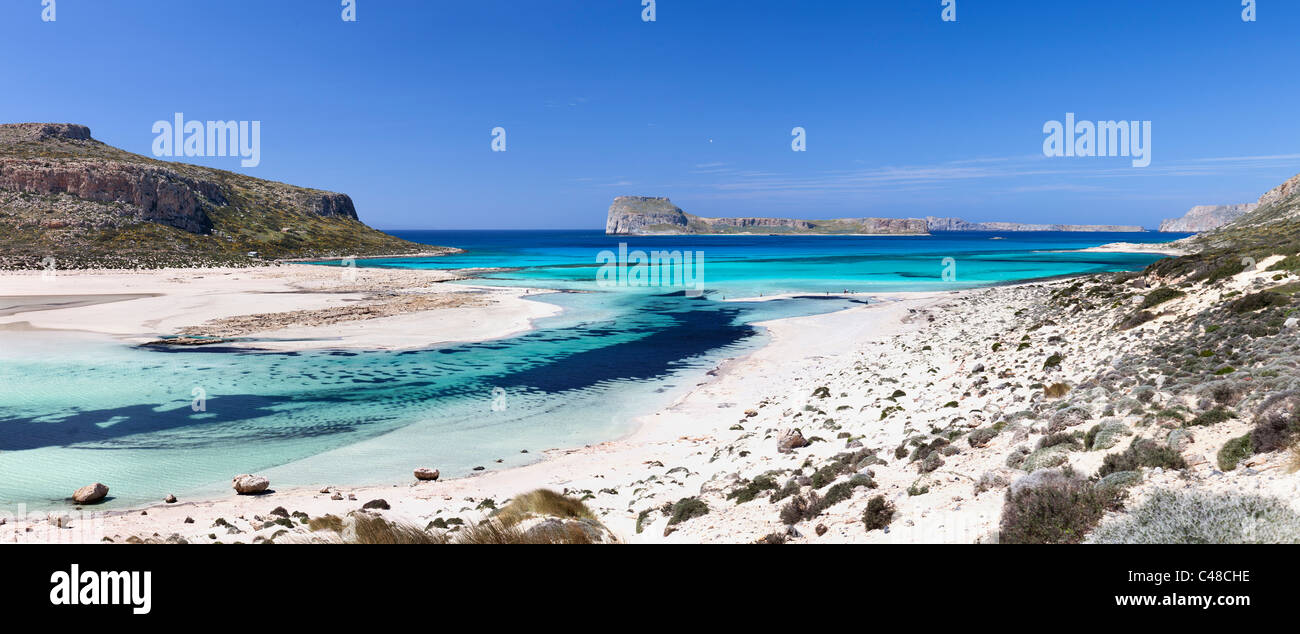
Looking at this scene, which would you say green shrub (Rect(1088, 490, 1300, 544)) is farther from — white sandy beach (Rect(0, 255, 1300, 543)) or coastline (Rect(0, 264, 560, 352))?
coastline (Rect(0, 264, 560, 352))

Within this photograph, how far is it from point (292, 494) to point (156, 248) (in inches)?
3709

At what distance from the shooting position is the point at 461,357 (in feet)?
86.7

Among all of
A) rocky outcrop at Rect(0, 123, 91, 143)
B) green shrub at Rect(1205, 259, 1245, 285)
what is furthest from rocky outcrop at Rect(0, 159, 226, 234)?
green shrub at Rect(1205, 259, 1245, 285)

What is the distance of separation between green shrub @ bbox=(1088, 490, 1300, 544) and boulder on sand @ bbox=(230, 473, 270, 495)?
42.7 ft

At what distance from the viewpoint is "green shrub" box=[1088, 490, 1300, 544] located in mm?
4805

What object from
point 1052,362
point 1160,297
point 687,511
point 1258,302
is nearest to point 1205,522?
point 687,511

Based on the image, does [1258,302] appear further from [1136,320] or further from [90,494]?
[90,494]

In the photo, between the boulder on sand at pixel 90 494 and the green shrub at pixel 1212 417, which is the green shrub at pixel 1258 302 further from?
the boulder on sand at pixel 90 494

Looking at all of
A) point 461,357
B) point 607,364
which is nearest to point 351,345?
point 461,357

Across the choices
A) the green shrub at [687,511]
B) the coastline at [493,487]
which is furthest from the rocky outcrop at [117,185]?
the green shrub at [687,511]

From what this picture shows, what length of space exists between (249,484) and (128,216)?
108087 mm

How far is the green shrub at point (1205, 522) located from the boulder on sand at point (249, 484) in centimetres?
1302

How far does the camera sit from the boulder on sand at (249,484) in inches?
464

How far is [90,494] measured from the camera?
11258mm
